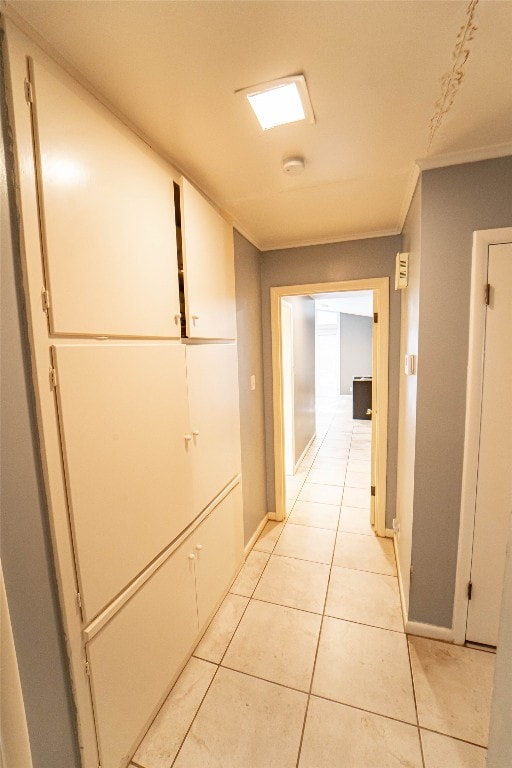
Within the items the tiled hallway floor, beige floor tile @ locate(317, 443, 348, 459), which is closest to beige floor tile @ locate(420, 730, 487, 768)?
the tiled hallway floor

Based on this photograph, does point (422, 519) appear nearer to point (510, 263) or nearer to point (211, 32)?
point (510, 263)

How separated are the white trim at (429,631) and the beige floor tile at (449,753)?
48 centimetres

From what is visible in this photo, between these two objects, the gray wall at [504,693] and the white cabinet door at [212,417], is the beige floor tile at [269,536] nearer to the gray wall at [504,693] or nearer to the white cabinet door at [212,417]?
the white cabinet door at [212,417]

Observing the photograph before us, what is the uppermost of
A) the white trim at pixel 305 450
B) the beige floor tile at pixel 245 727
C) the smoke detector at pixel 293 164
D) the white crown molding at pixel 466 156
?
the smoke detector at pixel 293 164

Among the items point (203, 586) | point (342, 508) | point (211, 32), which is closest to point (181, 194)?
point (211, 32)

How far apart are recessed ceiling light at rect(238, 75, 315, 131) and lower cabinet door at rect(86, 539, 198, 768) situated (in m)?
1.83

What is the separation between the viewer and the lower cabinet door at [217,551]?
5.47 feet

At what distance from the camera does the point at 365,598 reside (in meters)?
1.96

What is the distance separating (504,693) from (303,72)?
1.88 metres

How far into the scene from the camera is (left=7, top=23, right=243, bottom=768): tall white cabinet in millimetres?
857

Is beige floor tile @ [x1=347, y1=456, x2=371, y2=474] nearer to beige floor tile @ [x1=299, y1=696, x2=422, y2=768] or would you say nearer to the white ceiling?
beige floor tile @ [x1=299, y1=696, x2=422, y2=768]

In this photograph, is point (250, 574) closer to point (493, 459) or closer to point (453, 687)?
point (453, 687)

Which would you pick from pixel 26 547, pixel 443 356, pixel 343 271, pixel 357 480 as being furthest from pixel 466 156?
pixel 357 480

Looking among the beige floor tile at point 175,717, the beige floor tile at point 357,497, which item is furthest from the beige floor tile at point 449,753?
the beige floor tile at point 357,497
